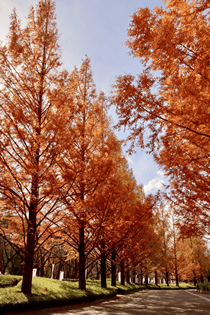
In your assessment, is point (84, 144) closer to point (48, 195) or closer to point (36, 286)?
point (48, 195)

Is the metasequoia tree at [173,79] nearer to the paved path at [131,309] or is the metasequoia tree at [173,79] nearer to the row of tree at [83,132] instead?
the row of tree at [83,132]

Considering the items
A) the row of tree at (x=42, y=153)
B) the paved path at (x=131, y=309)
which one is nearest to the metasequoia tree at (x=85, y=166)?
the row of tree at (x=42, y=153)

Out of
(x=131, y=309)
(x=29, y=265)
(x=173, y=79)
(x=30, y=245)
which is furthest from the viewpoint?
(x=131, y=309)

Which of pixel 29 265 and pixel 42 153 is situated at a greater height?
pixel 42 153

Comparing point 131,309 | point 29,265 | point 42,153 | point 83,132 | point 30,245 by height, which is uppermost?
point 83,132

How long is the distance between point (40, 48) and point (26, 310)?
300 inches

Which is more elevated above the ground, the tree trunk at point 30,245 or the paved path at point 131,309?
the tree trunk at point 30,245

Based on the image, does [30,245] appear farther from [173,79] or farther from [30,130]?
[173,79]

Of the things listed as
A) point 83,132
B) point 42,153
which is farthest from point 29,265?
point 83,132

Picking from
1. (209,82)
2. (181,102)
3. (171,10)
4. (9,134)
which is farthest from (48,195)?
(171,10)

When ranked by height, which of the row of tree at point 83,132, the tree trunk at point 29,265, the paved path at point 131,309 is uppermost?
the row of tree at point 83,132

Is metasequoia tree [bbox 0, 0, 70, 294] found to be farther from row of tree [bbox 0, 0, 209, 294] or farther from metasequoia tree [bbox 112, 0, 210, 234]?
metasequoia tree [bbox 112, 0, 210, 234]

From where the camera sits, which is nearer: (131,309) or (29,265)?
(29,265)

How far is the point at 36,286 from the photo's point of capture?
284 inches
